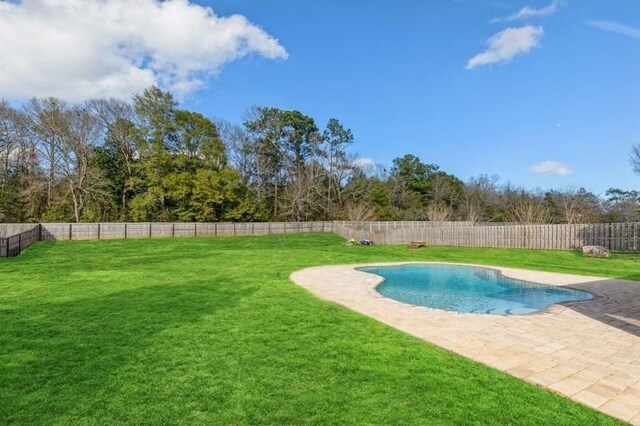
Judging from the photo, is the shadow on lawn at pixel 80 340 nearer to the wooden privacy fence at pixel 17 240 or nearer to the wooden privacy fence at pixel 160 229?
the wooden privacy fence at pixel 17 240

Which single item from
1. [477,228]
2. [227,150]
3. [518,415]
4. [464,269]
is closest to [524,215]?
[477,228]

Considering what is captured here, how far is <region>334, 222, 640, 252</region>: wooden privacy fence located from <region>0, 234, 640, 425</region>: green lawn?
1442 centimetres

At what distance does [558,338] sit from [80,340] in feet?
19.3

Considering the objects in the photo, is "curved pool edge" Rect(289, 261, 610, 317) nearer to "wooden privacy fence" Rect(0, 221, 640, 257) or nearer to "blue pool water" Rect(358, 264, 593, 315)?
"blue pool water" Rect(358, 264, 593, 315)

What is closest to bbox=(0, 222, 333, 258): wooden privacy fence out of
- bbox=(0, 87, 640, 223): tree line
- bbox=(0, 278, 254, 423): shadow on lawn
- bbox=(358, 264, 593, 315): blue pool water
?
bbox=(0, 87, 640, 223): tree line

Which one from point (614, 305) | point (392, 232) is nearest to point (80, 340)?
point (614, 305)

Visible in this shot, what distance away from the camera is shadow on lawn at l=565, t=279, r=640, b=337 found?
540 centimetres

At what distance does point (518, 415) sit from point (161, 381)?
2928 millimetres

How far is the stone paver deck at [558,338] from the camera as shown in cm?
325

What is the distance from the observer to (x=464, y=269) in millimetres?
12547

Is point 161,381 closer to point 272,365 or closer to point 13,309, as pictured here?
point 272,365

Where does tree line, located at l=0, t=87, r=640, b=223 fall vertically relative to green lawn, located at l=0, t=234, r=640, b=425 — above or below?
above

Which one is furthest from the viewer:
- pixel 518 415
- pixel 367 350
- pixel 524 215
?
pixel 524 215

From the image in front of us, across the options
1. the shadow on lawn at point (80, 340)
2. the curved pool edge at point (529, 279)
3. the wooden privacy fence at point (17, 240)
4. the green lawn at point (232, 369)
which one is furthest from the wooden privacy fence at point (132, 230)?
the green lawn at point (232, 369)
